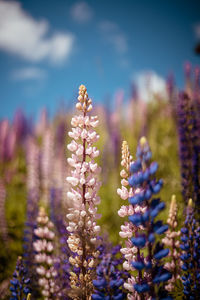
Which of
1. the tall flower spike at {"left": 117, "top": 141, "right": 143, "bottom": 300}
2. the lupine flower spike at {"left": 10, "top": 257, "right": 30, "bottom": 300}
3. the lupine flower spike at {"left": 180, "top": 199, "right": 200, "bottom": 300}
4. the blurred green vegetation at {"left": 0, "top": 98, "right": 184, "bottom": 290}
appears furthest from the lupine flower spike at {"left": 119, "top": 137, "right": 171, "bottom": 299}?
the blurred green vegetation at {"left": 0, "top": 98, "right": 184, "bottom": 290}

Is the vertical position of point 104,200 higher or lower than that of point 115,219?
higher

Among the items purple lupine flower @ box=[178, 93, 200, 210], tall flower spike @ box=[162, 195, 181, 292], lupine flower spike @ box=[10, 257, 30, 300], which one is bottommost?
lupine flower spike @ box=[10, 257, 30, 300]

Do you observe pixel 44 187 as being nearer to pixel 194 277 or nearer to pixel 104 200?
pixel 104 200

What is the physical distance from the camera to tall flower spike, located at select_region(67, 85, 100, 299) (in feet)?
3.94

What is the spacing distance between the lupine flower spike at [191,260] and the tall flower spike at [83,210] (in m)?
0.46

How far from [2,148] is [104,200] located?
11.8 feet

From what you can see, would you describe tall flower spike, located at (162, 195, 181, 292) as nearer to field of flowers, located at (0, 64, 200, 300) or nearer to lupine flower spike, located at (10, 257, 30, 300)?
field of flowers, located at (0, 64, 200, 300)

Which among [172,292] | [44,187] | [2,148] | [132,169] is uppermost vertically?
[2,148]

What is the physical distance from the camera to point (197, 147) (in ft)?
7.84

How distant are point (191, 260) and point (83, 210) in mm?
611

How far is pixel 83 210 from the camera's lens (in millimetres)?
1233

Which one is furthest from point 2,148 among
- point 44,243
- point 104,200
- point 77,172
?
point 77,172

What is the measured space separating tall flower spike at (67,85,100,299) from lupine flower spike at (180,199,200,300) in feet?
1.52

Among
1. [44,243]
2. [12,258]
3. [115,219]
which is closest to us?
[44,243]
